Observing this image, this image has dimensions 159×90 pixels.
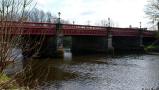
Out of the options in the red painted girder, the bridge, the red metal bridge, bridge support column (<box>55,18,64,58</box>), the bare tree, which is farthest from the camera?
the red painted girder

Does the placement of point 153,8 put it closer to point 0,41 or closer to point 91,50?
point 91,50

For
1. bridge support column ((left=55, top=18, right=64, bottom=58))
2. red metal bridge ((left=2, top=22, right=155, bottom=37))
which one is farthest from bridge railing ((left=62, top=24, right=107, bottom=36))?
bridge support column ((left=55, top=18, right=64, bottom=58))

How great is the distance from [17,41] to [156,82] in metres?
23.6

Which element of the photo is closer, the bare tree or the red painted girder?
the bare tree

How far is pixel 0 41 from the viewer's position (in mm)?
7750

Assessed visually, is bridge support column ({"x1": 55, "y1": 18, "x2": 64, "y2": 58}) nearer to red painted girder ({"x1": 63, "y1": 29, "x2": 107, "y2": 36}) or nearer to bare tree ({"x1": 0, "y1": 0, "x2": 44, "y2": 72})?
red painted girder ({"x1": 63, "y1": 29, "x2": 107, "y2": 36})

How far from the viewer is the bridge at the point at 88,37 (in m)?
58.5

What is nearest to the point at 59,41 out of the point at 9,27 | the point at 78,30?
the point at 78,30

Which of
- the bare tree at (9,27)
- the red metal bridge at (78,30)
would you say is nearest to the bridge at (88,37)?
the red metal bridge at (78,30)

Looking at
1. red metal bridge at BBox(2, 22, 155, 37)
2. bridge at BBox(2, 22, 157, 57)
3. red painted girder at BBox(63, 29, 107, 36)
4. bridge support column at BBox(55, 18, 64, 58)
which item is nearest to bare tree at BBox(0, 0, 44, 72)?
red metal bridge at BBox(2, 22, 155, 37)

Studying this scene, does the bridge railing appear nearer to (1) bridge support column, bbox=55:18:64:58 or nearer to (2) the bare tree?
(1) bridge support column, bbox=55:18:64:58

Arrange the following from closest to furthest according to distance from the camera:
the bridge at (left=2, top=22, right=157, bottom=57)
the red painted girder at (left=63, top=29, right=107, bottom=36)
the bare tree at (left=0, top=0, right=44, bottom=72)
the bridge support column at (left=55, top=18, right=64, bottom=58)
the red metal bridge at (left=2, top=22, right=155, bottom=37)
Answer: the bare tree at (left=0, top=0, right=44, bottom=72) < the red metal bridge at (left=2, top=22, right=155, bottom=37) < the bridge support column at (left=55, top=18, right=64, bottom=58) < the bridge at (left=2, top=22, right=157, bottom=57) < the red painted girder at (left=63, top=29, right=107, bottom=36)

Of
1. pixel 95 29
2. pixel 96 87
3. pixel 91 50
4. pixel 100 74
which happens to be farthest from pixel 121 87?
pixel 91 50

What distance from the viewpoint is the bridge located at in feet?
192
